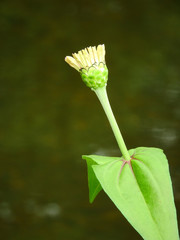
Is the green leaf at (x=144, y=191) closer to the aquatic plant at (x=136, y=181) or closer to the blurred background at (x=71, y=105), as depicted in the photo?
the aquatic plant at (x=136, y=181)

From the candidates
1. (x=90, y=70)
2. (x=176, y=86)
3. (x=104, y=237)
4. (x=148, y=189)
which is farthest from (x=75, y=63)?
(x=176, y=86)

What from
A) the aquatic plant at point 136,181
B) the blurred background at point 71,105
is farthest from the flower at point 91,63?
the blurred background at point 71,105

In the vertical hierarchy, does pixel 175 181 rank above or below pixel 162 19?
below

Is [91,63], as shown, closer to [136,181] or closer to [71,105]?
[136,181]

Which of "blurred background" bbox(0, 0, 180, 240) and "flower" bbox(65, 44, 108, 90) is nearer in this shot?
"flower" bbox(65, 44, 108, 90)

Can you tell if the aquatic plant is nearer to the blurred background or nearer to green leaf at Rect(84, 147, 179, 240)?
green leaf at Rect(84, 147, 179, 240)

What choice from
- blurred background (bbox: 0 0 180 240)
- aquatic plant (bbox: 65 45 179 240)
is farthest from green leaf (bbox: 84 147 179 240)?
blurred background (bbox: 0 0 180 240)

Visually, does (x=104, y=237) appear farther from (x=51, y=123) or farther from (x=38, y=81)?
(x=38, y=81)
